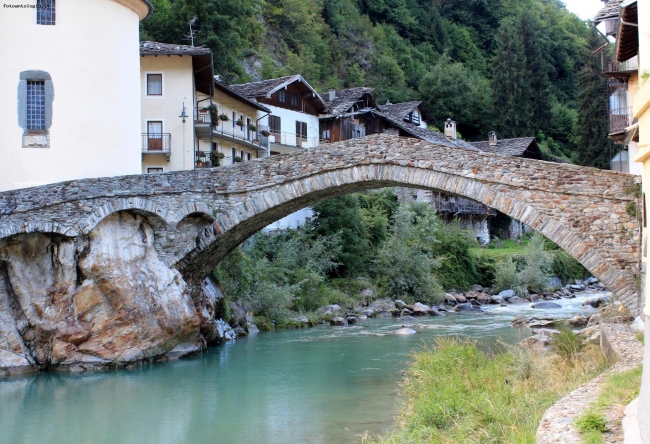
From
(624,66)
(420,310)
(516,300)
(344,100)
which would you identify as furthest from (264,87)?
(624,66)

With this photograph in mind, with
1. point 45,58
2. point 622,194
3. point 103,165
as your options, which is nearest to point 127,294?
point 103,165

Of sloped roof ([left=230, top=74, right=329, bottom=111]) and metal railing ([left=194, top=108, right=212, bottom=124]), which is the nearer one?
metal railing ([left=194, top=108, right=212, bottom=124])

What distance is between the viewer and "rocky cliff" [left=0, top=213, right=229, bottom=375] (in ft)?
48.3

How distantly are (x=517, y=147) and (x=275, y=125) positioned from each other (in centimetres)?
1431

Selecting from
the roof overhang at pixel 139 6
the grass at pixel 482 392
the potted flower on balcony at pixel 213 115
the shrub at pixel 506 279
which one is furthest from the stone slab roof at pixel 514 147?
the grass at pixel 482 392

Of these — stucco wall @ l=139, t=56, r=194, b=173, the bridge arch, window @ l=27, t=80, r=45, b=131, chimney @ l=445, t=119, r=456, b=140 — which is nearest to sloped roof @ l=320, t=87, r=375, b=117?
chimney @ l=445, t=119, r=456, b=140

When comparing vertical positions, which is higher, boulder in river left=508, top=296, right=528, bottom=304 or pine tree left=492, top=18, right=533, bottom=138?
pine tree left=492, top=18, right=533, bottom=138

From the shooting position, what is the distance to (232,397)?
12680 mm

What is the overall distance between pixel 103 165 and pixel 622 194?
1028cm

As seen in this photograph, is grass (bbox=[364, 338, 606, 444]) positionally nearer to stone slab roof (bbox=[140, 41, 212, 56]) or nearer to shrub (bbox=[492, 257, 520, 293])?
stone slab roof (bbox=[140, 41, 212, 56])

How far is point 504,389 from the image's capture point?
386 inches

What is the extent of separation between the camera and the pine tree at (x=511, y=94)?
160ft

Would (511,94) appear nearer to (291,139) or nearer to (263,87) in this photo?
(291,139)

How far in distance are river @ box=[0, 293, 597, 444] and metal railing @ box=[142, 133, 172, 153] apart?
8163 millimetres
